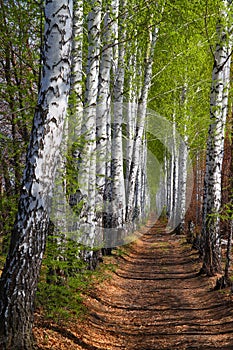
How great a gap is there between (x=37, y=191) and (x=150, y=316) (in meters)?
4.50

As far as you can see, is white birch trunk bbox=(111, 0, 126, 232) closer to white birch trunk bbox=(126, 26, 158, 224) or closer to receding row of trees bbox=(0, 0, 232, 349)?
receding row of trees bbox=(0, 0, 232, 349)

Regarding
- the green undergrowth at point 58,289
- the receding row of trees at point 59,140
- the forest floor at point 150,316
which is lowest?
the forest floor at point 150,316

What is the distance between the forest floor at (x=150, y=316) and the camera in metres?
5.86

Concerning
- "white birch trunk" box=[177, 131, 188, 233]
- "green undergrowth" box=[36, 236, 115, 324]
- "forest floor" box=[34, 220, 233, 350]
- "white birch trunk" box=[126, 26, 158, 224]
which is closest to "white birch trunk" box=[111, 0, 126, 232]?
"white birch trunk" box=[126, 26, 158, 224]

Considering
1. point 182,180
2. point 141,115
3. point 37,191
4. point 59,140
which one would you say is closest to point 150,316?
point 37,191

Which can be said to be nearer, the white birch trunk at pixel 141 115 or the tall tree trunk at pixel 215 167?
the tall tree trunk at pixel 215 167

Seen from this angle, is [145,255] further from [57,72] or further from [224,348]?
[57,72]

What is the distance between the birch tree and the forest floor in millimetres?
795

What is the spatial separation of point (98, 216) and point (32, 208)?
778 cm

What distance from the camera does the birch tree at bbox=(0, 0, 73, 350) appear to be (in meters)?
4.35

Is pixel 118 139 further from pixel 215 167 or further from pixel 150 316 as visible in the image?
pixel 150 316

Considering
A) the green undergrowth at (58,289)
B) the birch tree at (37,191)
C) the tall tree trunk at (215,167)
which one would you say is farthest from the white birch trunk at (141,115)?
the birch tree at (37,191)

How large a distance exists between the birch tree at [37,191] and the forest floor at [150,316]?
0.79 m

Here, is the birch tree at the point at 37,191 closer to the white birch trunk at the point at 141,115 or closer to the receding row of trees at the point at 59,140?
the receding row of trees at the point at 59,140
